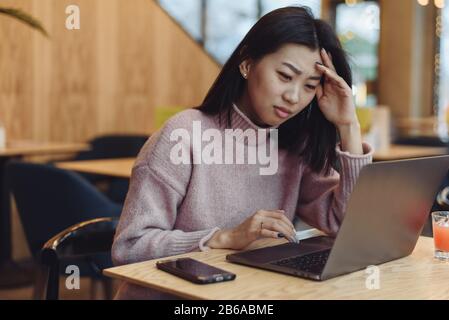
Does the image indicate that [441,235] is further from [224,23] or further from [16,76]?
[224,23]

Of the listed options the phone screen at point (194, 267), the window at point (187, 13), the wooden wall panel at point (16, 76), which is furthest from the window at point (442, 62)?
the phone screen at point (194, 267)

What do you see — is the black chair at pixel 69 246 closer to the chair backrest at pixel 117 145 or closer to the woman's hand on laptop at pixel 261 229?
the woman's hand on laptop at pixel 261 229

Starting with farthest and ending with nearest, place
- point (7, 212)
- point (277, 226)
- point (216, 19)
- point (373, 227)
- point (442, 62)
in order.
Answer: point (442, 62) < point (216, 19) < point (7, 212) < point (277, 226) < point (373, 227)

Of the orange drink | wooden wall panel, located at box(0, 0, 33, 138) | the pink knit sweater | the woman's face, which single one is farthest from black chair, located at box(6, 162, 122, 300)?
wooden wall panel, located at box(0, 0, 33, 138)

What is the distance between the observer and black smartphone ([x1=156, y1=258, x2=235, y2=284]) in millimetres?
1175

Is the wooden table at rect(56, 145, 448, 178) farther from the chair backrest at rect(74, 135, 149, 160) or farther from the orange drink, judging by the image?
the orange drink

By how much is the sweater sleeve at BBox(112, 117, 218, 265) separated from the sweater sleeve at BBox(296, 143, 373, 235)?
39cm

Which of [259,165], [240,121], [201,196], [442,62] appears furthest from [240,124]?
[442,62]

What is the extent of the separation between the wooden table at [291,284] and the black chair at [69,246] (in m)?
0.52

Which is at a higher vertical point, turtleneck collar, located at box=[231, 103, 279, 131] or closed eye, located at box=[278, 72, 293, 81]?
closed eye, located at box=[278, 72, 293, 81]

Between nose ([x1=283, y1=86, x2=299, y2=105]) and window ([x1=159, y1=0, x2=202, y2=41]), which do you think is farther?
window ([x1=159, y1=0, x2=202, y2=41])

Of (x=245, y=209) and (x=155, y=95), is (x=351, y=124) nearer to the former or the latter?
(x=245, y=209)

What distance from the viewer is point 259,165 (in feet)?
5.67

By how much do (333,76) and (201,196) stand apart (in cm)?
44
